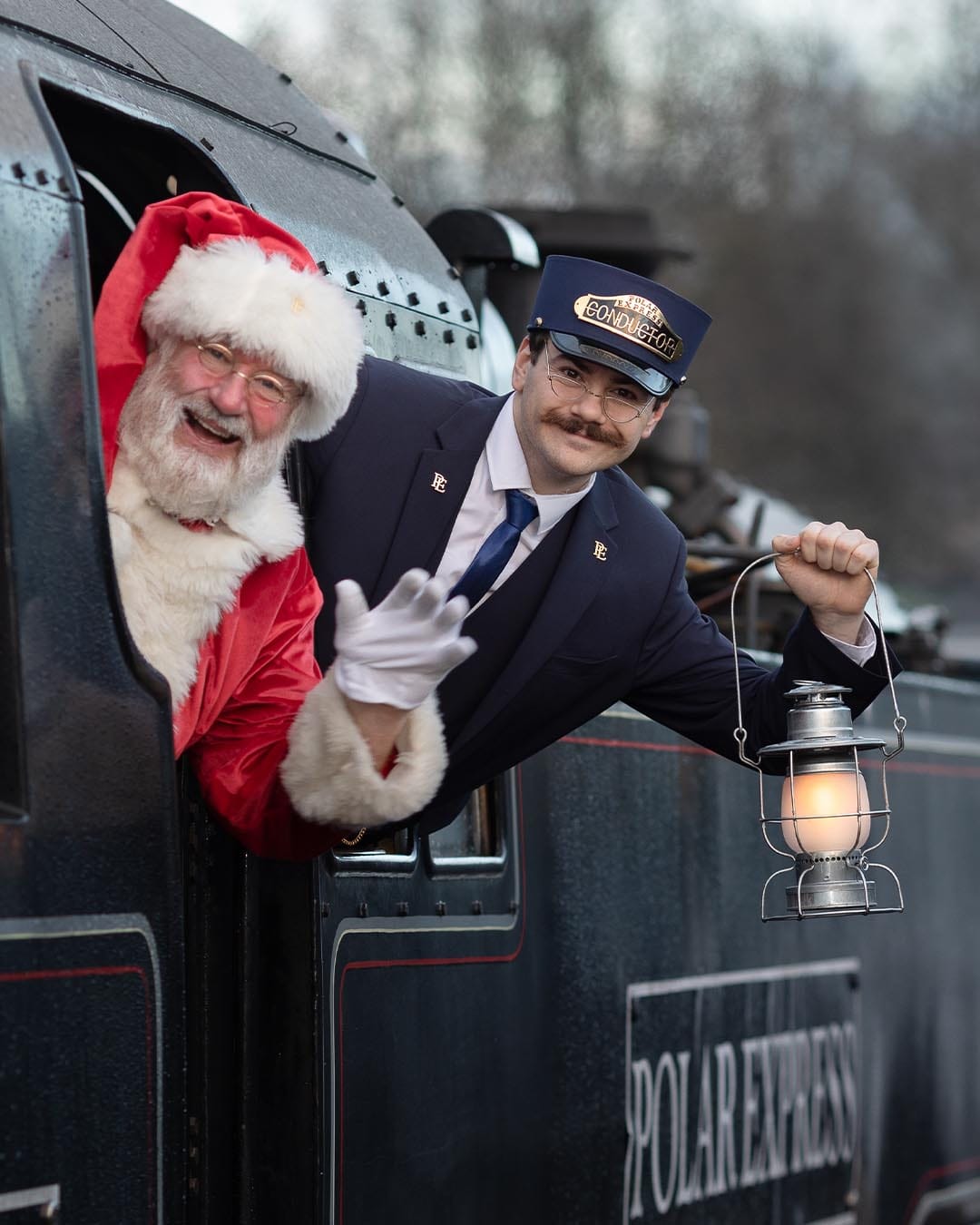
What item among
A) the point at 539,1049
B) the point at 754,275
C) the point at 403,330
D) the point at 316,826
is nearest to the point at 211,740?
the point at 316,826

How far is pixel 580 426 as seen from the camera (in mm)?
3193

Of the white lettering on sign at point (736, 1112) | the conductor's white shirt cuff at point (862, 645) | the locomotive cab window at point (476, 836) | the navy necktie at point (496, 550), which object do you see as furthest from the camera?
the white lettering on sign at point (736, 1112)

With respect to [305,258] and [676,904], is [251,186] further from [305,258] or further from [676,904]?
[676,904]

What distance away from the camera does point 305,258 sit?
2729 millimetres

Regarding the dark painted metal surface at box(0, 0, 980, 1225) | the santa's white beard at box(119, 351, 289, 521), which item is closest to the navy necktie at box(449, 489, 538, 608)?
the dark painted metal surface at box(0, 0, 980, 1225)

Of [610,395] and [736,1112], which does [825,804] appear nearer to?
[610,395]

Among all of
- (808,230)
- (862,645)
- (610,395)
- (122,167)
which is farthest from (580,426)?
(808,230)

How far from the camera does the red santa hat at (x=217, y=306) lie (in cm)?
249

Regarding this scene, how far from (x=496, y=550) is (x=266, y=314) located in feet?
2.63

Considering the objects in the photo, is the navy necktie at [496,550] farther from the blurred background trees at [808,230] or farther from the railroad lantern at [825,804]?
the blurred background trees at [808,230]

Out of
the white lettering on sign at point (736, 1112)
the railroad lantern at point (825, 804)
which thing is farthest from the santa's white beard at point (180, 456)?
the white lettering on sign at point (736, 1112)

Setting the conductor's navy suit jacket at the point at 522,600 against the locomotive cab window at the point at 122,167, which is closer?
the locomotive cab window at the point at 122,167

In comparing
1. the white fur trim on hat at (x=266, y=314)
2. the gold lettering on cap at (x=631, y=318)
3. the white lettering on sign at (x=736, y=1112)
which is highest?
the gold lettering on cap at (x=631, y=318)

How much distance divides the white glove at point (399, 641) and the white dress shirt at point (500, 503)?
2.70 feet
